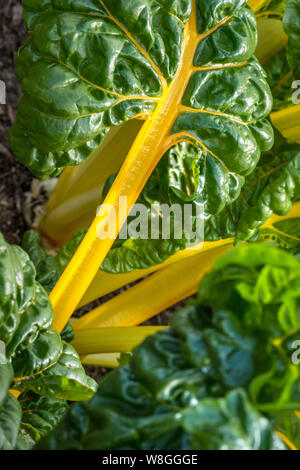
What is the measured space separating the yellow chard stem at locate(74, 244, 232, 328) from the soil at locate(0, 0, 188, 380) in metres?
0.28

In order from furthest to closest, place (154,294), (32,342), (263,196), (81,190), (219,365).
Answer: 1. (81,190)
2. (154,294)
3. (263,196)
4. (32,342)
5. (219,365)

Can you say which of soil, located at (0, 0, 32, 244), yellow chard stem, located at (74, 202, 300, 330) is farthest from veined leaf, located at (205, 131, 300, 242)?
soil, located at (0, 0, 32, 244)

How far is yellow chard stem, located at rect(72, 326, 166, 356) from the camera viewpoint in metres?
1.57

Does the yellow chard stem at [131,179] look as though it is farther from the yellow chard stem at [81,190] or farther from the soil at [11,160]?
the soil at [11,160]

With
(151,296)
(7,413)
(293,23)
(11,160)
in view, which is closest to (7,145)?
(11,160)

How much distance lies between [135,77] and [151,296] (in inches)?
30.9

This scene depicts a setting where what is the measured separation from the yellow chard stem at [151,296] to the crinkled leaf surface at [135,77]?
20.9 inches

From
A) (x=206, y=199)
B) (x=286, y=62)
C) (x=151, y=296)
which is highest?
(x=286, y=62)

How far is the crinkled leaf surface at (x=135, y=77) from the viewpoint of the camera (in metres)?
1.18

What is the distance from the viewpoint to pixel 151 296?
1.85m

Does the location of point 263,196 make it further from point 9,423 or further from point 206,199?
point 9,423

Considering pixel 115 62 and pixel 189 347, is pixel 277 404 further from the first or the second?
pixel 115 62
